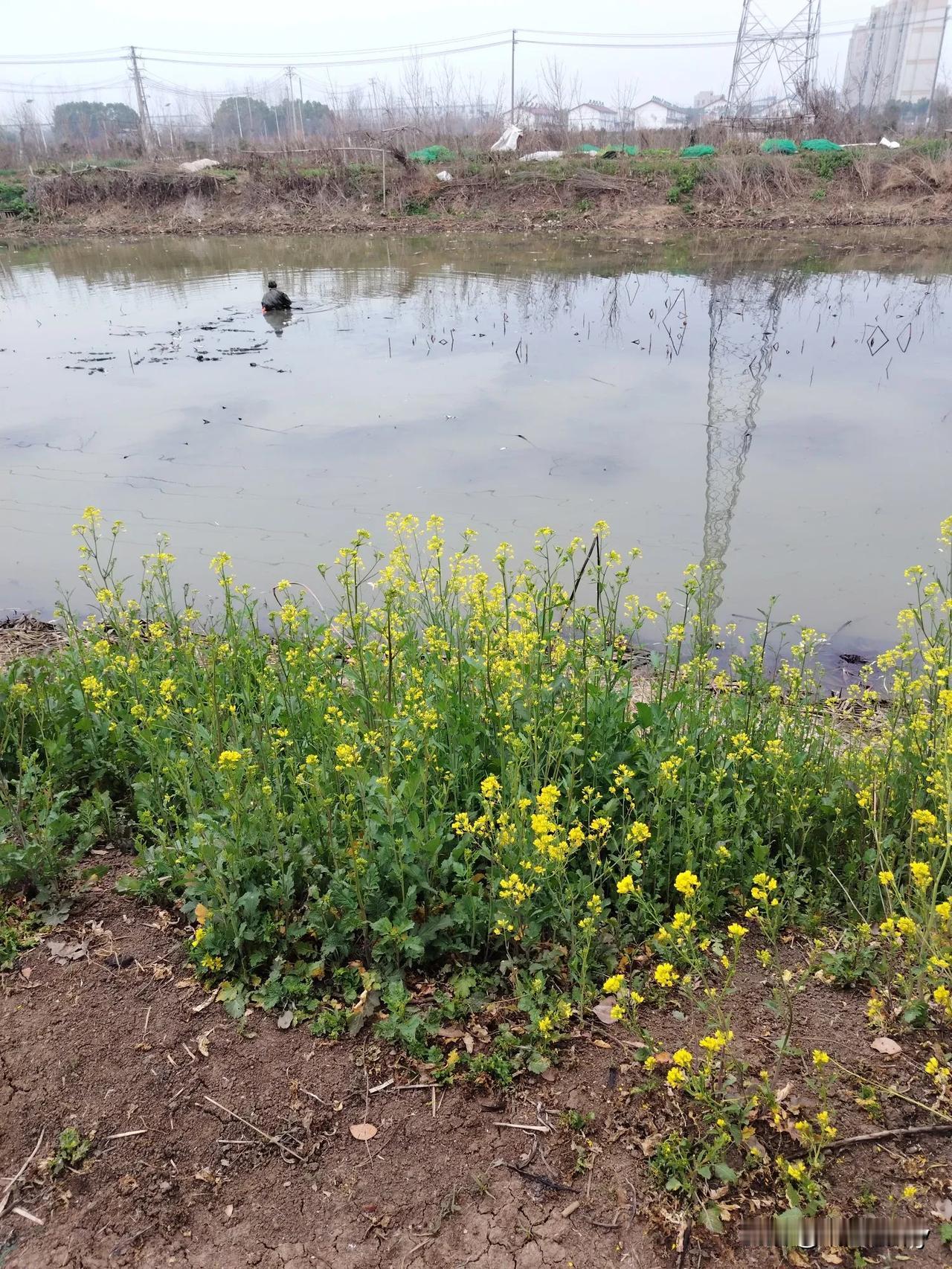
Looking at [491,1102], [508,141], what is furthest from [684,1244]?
[508,141]

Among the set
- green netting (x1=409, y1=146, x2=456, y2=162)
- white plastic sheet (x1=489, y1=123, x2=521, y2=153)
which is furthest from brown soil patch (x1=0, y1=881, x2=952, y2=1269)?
white plastic sheet (x1=489, y1=123, x2=521, y2=153)

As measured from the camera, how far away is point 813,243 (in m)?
22.2

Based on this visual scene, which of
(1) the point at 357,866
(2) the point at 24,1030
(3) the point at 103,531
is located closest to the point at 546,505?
(3) the point at 103,531

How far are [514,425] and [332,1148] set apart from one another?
8.11 metres

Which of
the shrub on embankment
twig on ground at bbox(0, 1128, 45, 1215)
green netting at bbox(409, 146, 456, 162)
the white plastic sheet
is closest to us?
twig on ground at bbox(0, 1128, 45, 1215)

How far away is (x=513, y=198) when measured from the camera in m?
28.4

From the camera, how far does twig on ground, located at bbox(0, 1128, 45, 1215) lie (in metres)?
2.29

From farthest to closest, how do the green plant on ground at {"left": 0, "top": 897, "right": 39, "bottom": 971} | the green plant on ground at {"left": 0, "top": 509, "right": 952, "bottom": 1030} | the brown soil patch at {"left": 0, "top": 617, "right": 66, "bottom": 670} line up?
the brown soil patch at {"left": 0, "top": 617, "right": 66, "bottom": 670}, the green plant on ground at {"left": 0, "top": 897, "right": 39, "bottom": 971}, the green plant on ground at {"left": 0, "top": 509, "right": 952, "bottom": 1030}

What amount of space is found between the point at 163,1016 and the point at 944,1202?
2.35m

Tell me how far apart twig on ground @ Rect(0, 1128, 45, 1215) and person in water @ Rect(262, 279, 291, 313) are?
15.2m

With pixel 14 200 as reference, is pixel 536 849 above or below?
below

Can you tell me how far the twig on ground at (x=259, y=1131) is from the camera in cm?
239

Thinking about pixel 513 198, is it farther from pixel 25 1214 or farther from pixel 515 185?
pixel 25 1214

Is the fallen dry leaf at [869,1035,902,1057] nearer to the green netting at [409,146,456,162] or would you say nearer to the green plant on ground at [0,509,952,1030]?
the green plant on ground at [0,509,952,1030]
